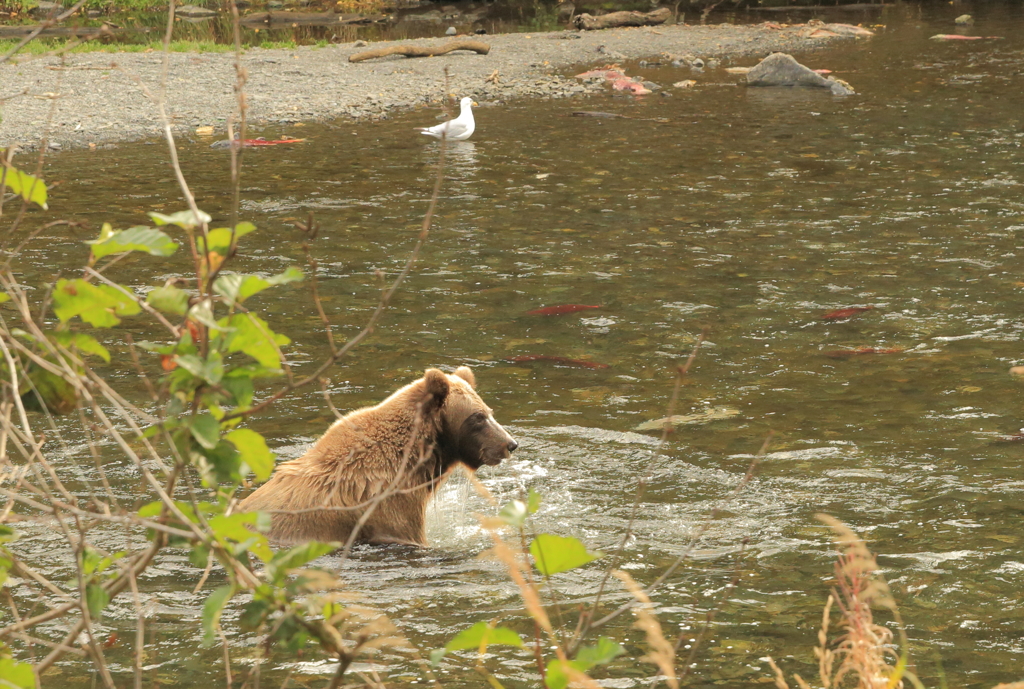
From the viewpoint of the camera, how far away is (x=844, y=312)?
1046 centimetres

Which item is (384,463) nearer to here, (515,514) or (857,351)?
(515,514)

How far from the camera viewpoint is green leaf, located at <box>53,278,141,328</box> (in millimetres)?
2893

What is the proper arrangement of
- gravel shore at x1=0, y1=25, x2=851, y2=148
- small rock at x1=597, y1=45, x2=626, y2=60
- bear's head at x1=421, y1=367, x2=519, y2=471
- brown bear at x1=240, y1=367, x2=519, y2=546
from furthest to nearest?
small rock at x1=597, y1=45, x2=626, y2=60 < gravel shore at x1=0, y1=25, x2=851, y2=148 < bear's head at x1=421, y1=367, x2=519, y2=471 < brown bear at x1=240, y1=367, x2=519, y2=546

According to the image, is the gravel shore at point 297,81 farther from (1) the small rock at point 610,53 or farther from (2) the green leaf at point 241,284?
(2) the green leaf at point 241,284

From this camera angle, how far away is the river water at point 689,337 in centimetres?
574

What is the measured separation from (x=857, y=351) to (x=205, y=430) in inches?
303

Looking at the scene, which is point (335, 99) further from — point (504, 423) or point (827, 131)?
point (504, 423)

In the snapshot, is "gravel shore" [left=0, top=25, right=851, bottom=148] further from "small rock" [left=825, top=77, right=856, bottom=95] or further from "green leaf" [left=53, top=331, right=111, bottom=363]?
"green leaf" [left=53, top=331, right=111, bottom=363]

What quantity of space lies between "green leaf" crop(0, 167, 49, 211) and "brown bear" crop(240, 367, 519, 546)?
3079 millimetres

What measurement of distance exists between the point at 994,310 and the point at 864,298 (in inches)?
44.7

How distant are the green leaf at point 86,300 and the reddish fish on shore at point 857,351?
24.5ft

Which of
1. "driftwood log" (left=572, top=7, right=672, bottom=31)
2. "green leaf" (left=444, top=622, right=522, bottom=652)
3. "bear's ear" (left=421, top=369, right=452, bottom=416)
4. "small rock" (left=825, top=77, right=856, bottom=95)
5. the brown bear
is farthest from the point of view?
"driftwood log" (left=572, top=7, right=672, bottom=31)

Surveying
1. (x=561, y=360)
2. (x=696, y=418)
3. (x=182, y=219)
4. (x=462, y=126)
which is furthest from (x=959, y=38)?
(x=182, y=219)

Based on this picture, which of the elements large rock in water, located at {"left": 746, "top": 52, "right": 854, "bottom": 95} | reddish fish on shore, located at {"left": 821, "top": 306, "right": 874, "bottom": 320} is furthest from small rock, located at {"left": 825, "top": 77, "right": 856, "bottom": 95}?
reddish fish on shore, located at {"left": 821, "top": 306, "right": 874, "bottom": 320}
